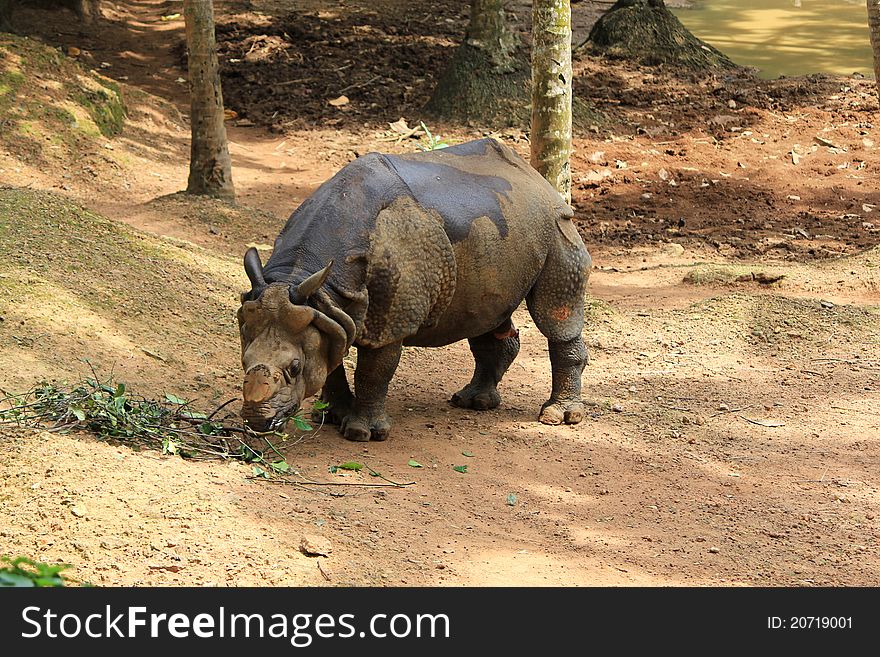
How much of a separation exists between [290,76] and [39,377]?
13210 mm

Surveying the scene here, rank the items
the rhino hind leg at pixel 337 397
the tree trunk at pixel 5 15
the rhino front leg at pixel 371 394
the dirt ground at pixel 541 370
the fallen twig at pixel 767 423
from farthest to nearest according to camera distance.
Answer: the tree trunk at pixel 5 15
the fallen twig at pixel 767 423
the rhino hind leg at pixel 337 397
the rhino front leg at pixel 371 394
the dirt ground at pixel 541 370

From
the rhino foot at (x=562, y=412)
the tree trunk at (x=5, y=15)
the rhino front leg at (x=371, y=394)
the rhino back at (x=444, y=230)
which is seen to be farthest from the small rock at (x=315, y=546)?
the tree trunk at (x=5, y=15)

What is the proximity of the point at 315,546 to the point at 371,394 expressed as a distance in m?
1.92

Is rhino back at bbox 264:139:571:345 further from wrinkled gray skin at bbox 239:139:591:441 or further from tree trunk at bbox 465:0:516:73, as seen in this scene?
tree trunk at bbox 465:0:516:73

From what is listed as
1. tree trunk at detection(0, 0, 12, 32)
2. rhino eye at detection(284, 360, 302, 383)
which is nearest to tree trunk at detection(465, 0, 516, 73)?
tree trunk at detection(0, 0, 12, 32)

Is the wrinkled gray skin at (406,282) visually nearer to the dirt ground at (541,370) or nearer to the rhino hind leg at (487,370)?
the rhino hind leg at (487,370)

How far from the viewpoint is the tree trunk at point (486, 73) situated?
52.9ft

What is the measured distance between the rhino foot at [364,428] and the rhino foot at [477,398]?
101 cm

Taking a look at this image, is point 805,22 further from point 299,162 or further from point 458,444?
point 458,444

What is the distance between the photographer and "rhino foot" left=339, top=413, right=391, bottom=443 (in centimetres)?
675

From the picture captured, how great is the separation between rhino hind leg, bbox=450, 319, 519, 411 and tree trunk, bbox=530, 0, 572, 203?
273 cm

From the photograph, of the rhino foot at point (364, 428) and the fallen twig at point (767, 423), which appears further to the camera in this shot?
the fallen twig at point (767, 423)

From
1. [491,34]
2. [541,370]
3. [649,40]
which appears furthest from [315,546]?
→ [649,40]

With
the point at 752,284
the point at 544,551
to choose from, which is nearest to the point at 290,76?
the point at 752,284
